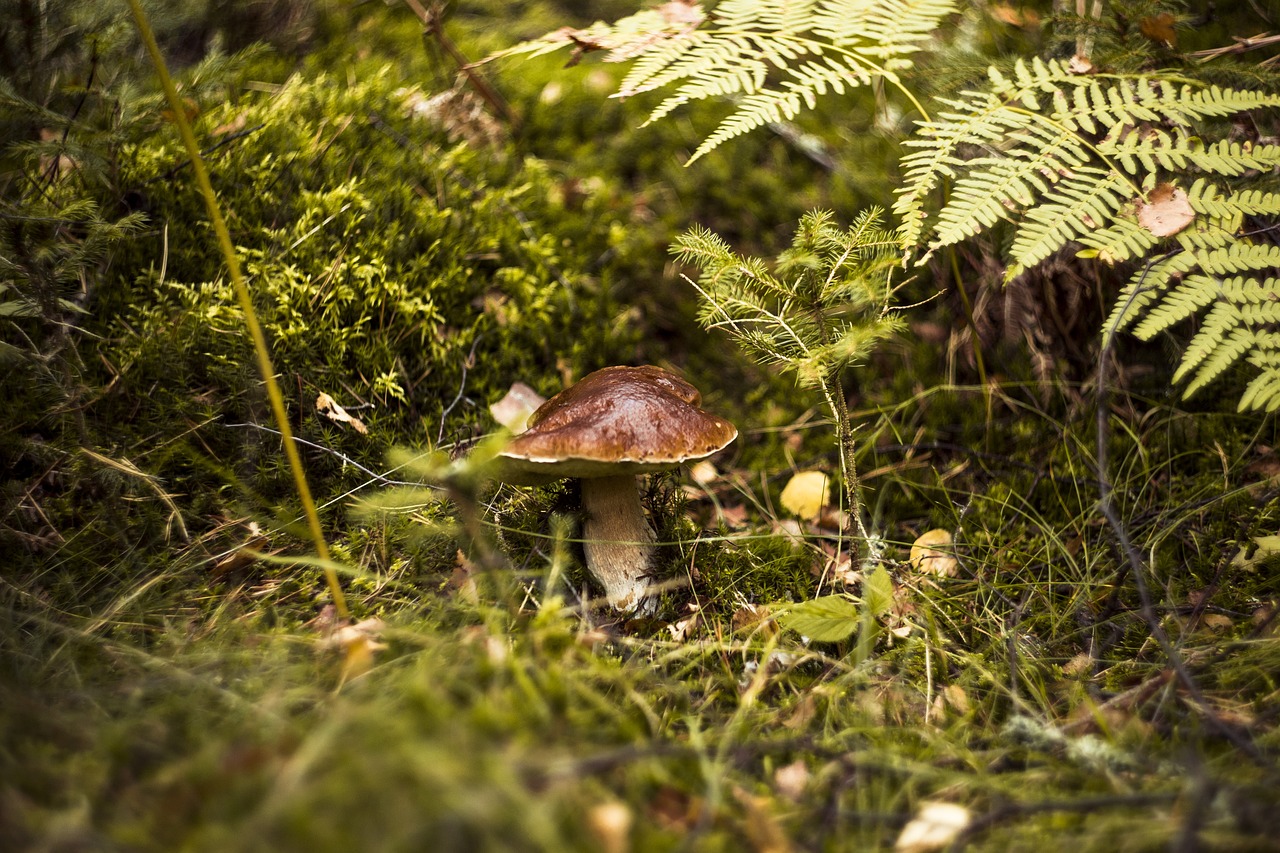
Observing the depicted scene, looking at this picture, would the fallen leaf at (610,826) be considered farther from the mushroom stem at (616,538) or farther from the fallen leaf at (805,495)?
the fallen leaf at (805,495)

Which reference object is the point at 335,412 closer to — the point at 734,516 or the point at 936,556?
the point at 734,516

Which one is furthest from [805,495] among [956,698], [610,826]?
[610,826]

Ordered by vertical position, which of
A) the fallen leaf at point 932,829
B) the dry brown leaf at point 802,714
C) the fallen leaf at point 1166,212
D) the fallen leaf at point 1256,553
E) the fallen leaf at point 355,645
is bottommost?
the fallen leaf at point 1256,553

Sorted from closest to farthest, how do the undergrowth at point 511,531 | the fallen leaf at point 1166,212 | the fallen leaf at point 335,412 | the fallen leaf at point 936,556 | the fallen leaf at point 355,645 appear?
the undergrowth at point 511,531
the fallen leaf at point 355,645
the fallen leaf at point 1166,212
the fallen leaf at point 936,556
the fallen leaf at point 335,412

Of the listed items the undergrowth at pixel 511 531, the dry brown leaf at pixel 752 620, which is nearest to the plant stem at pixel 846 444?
the undergrowth at pixel 511 531

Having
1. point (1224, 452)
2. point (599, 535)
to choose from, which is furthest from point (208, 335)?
point (1224, 452)

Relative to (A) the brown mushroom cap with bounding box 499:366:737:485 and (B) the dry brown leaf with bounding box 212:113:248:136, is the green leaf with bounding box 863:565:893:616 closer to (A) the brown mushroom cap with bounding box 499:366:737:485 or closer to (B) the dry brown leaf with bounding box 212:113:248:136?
(A) the brown mushroom cap with bounding box 499:366:737:485
